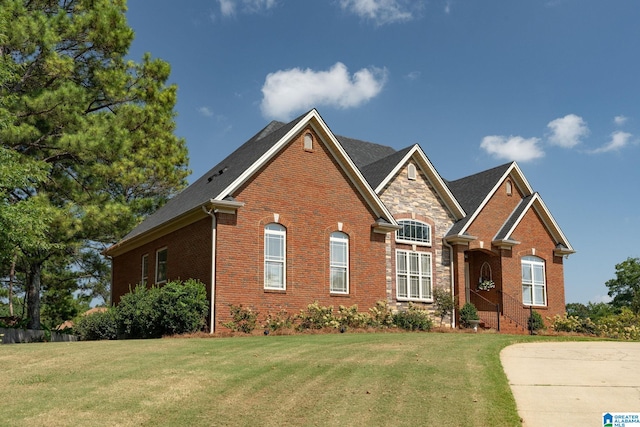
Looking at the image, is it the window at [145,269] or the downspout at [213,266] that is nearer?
the downspout at [213,266]

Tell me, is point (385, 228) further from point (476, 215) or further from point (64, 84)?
point (64, 84)

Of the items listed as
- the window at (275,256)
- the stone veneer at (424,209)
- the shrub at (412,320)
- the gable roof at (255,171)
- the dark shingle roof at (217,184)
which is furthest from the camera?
the stone veneer at (424,209)

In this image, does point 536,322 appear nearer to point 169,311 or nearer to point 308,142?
point 308,142

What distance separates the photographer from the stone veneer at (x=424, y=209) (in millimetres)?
27578

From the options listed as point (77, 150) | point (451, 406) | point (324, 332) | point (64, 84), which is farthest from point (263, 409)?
point (64, 84)

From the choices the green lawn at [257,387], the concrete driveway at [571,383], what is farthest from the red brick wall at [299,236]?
the concrete driveway at [571,383]

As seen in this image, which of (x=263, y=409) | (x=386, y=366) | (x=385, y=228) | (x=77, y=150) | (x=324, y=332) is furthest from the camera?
(x=77, y=150)

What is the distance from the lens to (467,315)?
2747 centimetres

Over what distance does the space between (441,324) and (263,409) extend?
19014 mm

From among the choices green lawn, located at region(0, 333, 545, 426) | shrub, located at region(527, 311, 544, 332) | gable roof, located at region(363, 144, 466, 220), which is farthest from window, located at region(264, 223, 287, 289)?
shrub, located at region(527, 311, 544, 332)

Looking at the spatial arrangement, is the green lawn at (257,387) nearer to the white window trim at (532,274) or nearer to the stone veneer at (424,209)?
the stone veneer at (424,209)

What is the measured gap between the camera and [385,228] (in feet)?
83.5

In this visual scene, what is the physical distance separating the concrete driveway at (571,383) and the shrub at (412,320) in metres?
7.82

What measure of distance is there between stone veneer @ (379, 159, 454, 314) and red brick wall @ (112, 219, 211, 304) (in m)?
8.04
